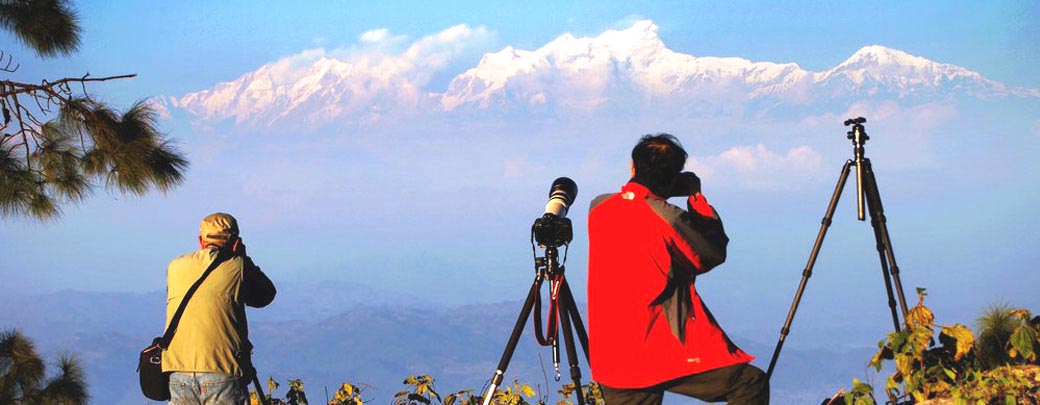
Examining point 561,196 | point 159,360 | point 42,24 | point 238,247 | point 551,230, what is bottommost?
point 159,360

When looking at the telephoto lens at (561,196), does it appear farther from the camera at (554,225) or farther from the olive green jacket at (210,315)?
the olive green jacket at (210,315)

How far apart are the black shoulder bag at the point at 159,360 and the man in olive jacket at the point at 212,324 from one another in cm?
2

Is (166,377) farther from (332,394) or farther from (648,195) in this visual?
(648,195)

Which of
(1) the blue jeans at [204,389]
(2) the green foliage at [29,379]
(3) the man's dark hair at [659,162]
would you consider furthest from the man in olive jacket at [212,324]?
(2) the green foliage at [29,379]

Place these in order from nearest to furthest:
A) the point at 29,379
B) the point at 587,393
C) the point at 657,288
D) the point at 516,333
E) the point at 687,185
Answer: the point at 657,288
the point at 687,185
the point at 516,333
the point at 587,393
the point at 29,379

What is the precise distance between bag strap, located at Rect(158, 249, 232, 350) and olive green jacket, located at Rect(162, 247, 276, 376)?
1cm

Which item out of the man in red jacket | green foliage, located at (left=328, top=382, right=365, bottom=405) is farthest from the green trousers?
green foliage, located at (left=328, top=382, right=365, bottom=405)

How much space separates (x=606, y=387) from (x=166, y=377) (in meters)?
1.92

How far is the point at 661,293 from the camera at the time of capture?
3379 millimetres

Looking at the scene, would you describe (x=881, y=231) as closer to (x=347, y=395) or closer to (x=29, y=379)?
(x=347, y=395)

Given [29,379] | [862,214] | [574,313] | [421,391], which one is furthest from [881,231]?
[29,379]

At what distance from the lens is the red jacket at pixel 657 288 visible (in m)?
3.36

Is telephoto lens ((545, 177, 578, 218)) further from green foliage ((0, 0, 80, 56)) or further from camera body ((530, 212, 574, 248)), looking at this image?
green foliage ((0, 0, 80, 56))

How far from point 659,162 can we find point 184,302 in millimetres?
2042
